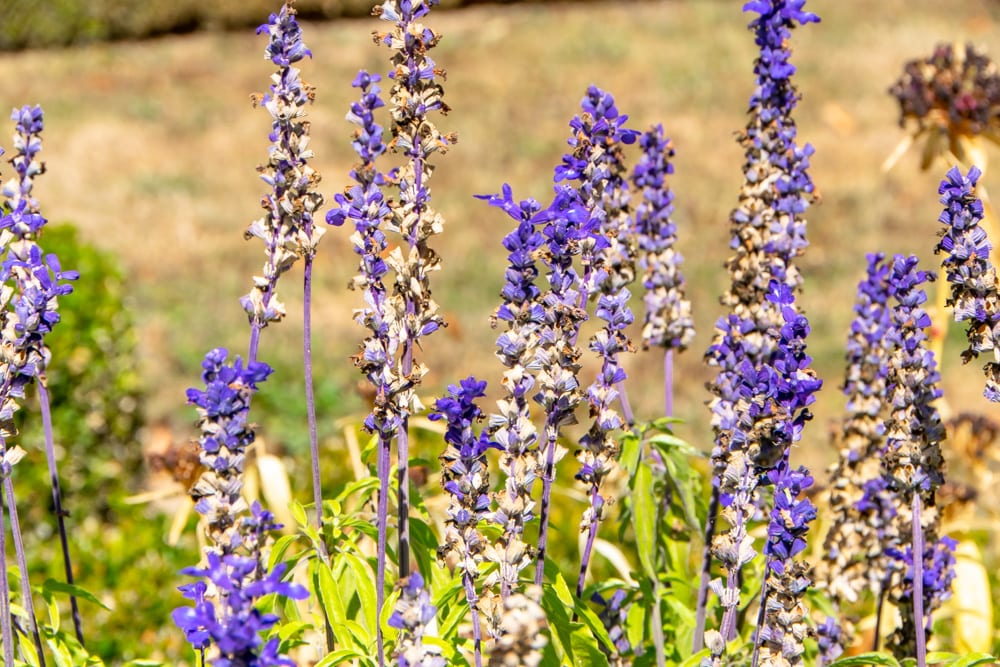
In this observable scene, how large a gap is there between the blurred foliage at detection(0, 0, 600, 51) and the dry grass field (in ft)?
0.93

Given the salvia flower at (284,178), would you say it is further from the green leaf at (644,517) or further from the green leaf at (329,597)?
the green leaf at (644,517)

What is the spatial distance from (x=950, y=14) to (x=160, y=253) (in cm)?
1559

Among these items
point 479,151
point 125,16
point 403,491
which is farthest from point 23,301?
point 125,16

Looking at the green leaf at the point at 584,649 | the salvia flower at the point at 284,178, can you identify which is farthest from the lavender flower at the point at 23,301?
the green leaf at the point at 584,649

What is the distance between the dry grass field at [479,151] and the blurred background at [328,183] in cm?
4

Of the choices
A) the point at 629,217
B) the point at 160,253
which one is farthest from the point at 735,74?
the point at 629,217

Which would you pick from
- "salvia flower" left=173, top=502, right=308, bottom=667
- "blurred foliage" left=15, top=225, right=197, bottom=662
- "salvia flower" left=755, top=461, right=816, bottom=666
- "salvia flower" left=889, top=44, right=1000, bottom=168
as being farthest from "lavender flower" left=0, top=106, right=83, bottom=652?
"blurred foliage" left=15, top=225, right=197, bottom=662

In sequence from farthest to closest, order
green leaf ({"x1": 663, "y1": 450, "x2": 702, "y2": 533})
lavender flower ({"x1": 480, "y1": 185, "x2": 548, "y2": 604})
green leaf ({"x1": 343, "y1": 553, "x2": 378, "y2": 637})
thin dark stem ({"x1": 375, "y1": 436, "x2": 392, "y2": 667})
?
green leaf ({"x1": 663, "y1": 450, "x2": 702, "y2": 533}) < green leaf ({"x1": 343, "y1": 553, "x2": 378, "y2": 637}) < thin dark stem ({"x1": 375, "y1": 436, "x2": 392, "y2": 667}) < lavender flower ({"x1": 480, "y1": 185, "x2": 548, "y2": 604})

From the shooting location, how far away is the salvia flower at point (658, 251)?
327cm

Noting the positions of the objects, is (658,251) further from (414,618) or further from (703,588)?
(414,618)

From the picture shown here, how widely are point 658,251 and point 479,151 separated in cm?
1216

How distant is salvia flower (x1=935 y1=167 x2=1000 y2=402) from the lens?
217 centimetres

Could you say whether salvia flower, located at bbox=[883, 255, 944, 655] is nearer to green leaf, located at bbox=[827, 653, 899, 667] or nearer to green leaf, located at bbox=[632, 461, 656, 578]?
green leaf, located at bbox=[827, 653, 899, 667]

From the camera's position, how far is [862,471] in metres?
3.43
